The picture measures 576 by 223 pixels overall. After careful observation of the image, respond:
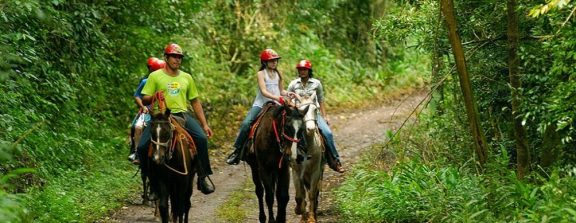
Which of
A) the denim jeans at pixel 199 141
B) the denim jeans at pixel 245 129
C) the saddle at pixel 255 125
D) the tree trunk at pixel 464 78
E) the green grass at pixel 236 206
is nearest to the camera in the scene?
the tree trunk at pixel 464 78

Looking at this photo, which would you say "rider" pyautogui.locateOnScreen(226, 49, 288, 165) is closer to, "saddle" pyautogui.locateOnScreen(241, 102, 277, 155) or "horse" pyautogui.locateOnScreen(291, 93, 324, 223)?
"saddle" pyautogui.locateOnScreen(241, 102, 277, 155)

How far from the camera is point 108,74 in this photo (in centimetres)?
1761

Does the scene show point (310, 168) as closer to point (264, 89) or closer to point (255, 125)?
point (255, 125)

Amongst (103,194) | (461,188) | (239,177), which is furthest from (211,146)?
(461,188)

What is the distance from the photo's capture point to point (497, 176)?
9.87 meters

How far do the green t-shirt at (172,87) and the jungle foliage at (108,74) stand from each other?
149cm

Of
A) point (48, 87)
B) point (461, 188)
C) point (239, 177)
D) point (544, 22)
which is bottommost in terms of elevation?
point (239, 177)

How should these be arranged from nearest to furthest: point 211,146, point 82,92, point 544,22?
point 544,22, point 82,92, point 211,146

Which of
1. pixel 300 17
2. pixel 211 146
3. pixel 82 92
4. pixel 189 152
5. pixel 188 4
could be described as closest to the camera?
pixel 189 152

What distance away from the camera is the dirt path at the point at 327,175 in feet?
43.7

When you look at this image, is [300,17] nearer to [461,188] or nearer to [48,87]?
[48,87]

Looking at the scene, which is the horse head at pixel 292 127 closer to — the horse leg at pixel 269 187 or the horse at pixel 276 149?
the horse at pixel 276 149

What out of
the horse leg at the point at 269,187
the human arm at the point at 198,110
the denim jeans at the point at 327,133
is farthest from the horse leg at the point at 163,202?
the denim jeans at the point at 327,133

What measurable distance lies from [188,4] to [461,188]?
35.0ft
